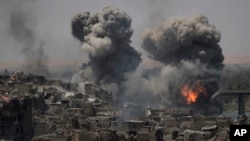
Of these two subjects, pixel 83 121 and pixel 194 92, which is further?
pixel 194 92

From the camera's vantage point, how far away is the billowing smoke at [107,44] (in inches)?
3846

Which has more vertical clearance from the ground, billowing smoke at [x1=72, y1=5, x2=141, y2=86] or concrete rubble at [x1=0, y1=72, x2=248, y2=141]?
billowing smoke at [x1=72, y1=5, x2=141, y2=86]

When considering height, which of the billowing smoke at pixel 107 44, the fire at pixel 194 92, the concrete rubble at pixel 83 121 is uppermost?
the billowing smoke at pixel 107 44

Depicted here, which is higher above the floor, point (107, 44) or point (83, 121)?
point (107, 44)

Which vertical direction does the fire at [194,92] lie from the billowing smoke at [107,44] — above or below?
below

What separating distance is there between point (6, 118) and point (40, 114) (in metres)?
17.6

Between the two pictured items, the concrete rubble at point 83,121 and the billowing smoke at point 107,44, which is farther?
the billowing smoke at point 107,44

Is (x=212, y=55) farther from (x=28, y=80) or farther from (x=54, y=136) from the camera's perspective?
(x=54, y=136)

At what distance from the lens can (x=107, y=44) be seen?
319ft

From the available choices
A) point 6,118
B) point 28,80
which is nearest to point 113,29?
point 28,80

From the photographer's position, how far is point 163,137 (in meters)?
57.1

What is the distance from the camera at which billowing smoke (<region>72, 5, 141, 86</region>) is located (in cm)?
9769

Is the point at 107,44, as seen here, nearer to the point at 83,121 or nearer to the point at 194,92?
the point at 194,92

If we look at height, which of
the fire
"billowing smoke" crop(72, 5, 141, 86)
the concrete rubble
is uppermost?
"billowing smoke" crop(72, 5, 141, 86)
